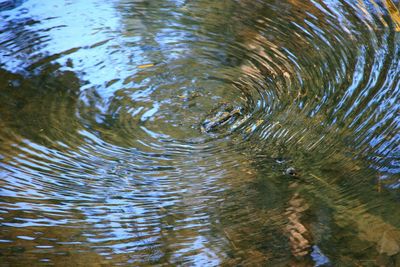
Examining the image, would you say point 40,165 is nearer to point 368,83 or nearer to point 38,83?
point 38,83

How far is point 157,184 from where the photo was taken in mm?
2121

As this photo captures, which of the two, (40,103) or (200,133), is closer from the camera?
(200,133)

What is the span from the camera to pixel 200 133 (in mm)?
2473

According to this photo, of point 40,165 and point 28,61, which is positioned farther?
point 28,61

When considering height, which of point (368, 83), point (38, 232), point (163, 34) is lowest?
point (38, 232)

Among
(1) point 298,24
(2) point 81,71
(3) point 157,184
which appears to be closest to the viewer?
(3) point 157,184

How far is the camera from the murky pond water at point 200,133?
1.84 m

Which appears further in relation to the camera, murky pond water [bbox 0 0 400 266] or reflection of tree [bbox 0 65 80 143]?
reflection of tree [bbox 0 65 80 143]

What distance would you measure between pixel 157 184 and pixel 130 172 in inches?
5.6

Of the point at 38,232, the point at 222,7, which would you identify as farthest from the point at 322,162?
the point at 222,7

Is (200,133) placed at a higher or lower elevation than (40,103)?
higher

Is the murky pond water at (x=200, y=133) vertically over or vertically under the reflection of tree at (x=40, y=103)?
over

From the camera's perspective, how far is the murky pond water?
184 centimetres

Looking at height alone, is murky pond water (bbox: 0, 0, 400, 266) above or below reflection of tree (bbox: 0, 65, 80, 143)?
above
